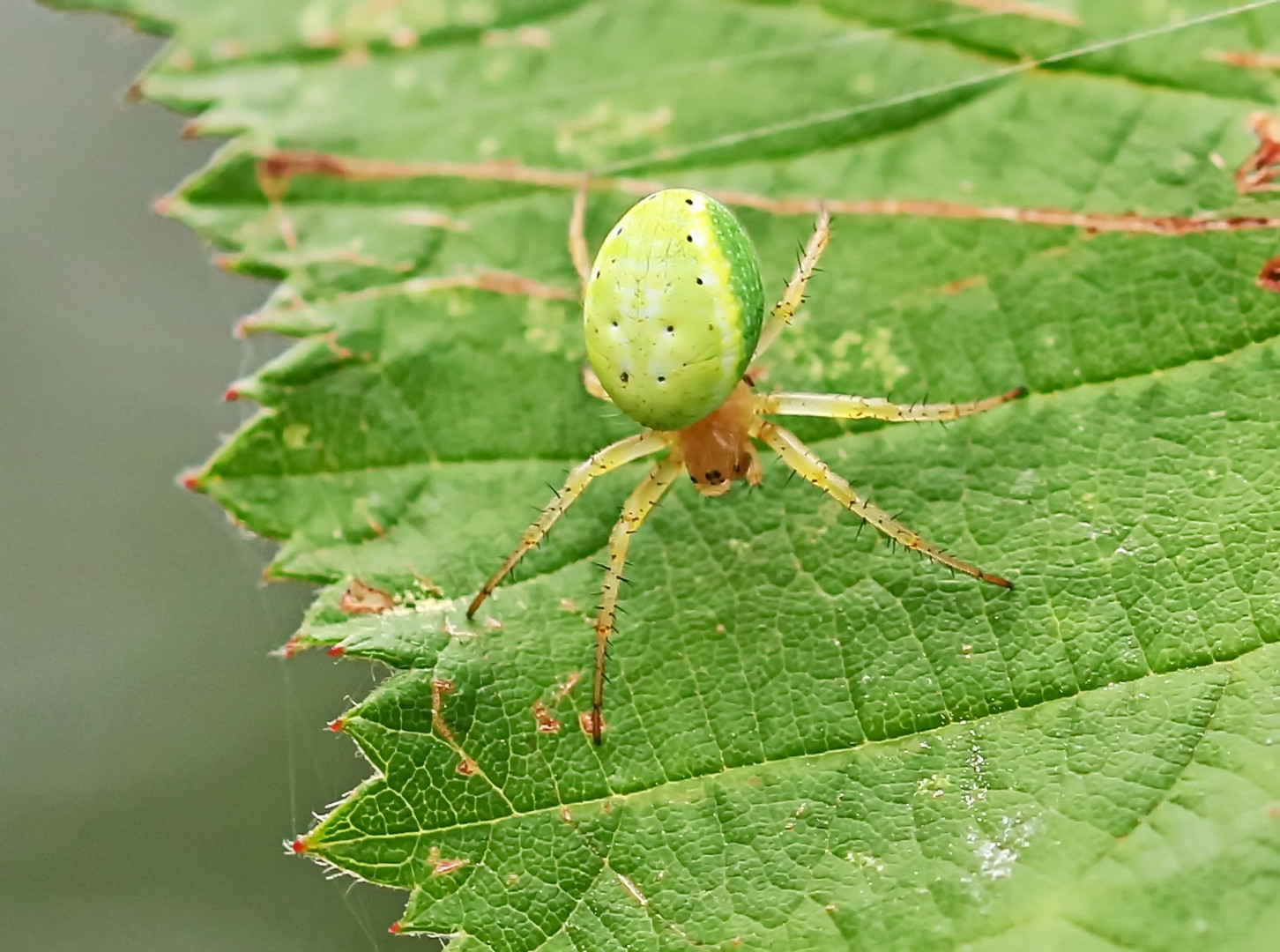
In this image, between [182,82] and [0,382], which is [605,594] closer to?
[182,82]

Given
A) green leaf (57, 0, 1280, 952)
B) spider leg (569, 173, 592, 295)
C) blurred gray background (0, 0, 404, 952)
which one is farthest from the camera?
blurred gray background (0, 0, 404, 952)

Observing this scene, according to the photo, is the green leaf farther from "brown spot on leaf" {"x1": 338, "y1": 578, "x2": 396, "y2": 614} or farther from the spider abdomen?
the spider abdomen

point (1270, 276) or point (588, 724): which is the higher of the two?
point (1270, 276)

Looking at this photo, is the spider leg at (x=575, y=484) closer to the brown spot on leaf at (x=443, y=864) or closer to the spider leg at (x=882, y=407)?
the spider leg at (x=882, y=407)

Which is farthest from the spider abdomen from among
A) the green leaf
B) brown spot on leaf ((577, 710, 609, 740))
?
brown spot on leaf ((577, 710, 609, 740))

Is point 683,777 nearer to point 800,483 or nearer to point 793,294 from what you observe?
point 800,483

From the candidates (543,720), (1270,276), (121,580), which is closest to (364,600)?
(543,720)
